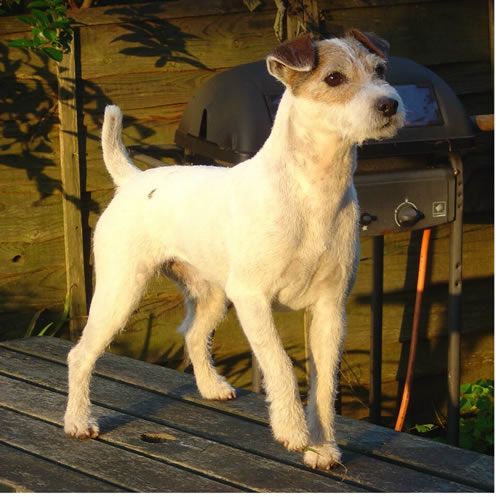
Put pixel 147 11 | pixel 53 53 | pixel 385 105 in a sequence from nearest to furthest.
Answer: pixel 385 105, pixel 53 53, pixel 147 11

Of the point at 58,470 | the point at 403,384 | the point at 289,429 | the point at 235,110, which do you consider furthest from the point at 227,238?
the point at 403,384

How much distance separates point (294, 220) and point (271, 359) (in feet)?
1.37

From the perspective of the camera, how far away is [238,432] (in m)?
3.89

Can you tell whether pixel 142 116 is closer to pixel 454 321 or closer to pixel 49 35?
pixel 49 35

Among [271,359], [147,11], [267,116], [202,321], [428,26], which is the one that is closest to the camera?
[271,359]

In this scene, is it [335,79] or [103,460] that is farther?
[103,460]

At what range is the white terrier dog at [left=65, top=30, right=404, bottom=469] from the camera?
128 inches

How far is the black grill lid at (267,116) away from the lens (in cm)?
458

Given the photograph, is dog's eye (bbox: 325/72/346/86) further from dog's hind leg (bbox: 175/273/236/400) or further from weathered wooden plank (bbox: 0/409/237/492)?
weathered wooden plank (bbox: 0/409/237/492)

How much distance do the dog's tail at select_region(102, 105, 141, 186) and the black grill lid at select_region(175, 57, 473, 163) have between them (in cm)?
67

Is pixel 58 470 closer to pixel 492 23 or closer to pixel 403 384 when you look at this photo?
pixel 403 384

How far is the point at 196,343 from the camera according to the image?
4109 millimetres

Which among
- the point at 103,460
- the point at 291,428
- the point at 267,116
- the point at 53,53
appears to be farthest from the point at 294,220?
the point at 53,53

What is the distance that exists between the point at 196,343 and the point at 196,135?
1164 mm
